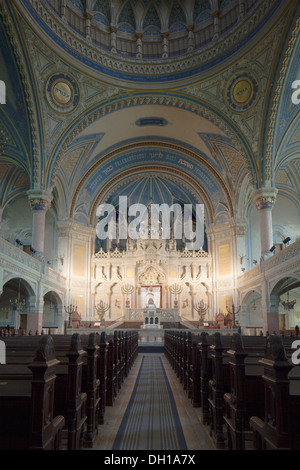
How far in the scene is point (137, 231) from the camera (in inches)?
1174

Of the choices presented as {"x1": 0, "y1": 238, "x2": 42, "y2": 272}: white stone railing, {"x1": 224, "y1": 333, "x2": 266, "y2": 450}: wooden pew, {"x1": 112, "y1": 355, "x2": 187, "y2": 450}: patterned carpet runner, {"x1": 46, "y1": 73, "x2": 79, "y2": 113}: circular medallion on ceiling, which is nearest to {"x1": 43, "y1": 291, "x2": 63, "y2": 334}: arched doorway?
{"x1": 0, "y1": 238, "x2": 42, "y2": 272}: white stone railing

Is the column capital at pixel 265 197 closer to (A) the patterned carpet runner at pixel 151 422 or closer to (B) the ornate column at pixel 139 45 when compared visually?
(B) the ornate column at pixel 139 45

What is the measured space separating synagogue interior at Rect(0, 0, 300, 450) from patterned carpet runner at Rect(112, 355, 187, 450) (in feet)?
0.33

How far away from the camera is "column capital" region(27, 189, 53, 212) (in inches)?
715

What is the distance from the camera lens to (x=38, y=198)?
18219 millimetres

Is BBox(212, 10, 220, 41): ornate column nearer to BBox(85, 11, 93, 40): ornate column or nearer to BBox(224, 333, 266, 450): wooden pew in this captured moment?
BBox(85, 11, 93, 40): ornate column

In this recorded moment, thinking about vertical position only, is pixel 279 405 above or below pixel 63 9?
below

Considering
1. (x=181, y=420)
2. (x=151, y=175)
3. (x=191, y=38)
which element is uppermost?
(x=191, y=38)

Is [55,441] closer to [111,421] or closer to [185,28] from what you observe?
[111,421]

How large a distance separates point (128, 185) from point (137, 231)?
3824 millimetres

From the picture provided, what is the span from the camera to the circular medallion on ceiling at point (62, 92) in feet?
57.4

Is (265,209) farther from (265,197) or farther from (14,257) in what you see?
(14,257)

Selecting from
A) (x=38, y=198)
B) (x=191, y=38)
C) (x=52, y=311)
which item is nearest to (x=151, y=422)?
(x=38, y=198)

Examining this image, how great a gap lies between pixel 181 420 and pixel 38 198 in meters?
15.2
